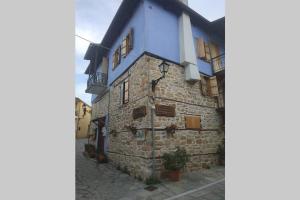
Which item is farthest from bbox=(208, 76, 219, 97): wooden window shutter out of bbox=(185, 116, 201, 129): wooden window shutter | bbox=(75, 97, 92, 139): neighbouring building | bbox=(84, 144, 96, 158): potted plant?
bbox=(75, 97, 92, 139): neighbouring building

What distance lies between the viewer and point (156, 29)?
758 centimetres

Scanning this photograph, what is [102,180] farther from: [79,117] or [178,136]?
[79,117]

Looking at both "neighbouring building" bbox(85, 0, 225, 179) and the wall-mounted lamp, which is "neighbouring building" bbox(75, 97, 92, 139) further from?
the wall-mounted lamp

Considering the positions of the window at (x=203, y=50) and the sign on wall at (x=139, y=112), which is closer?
the sign on wall at (x=139, y=112)

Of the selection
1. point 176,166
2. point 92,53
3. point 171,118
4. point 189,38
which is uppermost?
point 92,53

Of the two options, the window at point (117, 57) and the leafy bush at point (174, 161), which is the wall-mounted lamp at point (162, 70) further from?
the window at point (117, 57)

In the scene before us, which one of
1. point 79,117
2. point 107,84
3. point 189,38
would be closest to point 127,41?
point 189,38

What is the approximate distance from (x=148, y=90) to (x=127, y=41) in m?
3.27

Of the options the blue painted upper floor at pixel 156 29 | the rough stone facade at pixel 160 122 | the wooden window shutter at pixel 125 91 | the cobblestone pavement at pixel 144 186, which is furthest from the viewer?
the wooden window shutter at pixel 125 91

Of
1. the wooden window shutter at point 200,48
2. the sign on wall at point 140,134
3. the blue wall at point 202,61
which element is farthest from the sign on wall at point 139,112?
the wooden window shutter at point 200,48

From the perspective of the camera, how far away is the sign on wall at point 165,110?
674 centimetres

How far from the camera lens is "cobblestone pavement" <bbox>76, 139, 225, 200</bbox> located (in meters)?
4.91

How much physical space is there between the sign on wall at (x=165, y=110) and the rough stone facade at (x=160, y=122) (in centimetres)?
15

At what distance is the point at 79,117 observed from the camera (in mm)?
25312
